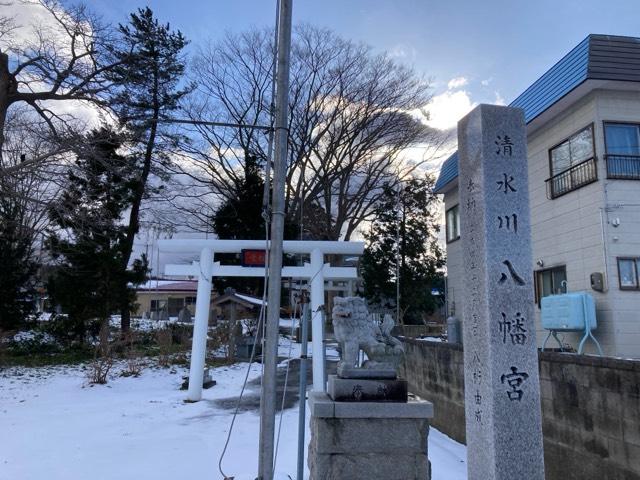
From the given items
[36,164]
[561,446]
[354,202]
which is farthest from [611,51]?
[354,202]

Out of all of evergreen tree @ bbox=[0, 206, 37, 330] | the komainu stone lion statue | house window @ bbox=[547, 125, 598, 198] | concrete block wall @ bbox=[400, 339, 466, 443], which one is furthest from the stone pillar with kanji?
evergreen tree @ bbox=[0, 206, 37, 330]

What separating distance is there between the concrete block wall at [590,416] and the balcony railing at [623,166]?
19.8 ft

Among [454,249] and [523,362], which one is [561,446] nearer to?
[523,362]

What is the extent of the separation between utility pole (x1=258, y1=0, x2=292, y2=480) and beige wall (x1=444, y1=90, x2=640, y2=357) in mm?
7571

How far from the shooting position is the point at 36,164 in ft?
32.2

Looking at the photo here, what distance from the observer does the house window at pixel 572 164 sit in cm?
980

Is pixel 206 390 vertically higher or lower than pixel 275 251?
lower

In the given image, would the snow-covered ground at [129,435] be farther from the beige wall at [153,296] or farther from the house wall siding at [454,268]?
the beige wall at [153,296]

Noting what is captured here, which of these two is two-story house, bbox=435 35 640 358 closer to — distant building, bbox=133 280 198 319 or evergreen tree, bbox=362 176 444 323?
evergreen tree, bbox=362 176 444 323

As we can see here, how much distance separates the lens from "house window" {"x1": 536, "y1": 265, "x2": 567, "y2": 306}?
35.3 feet

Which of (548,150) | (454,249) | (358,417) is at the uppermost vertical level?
(548,150)

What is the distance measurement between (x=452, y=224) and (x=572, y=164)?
6.74 meters

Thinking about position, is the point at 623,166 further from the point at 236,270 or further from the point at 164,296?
the point at 164,296

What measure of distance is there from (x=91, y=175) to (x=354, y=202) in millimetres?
14354
